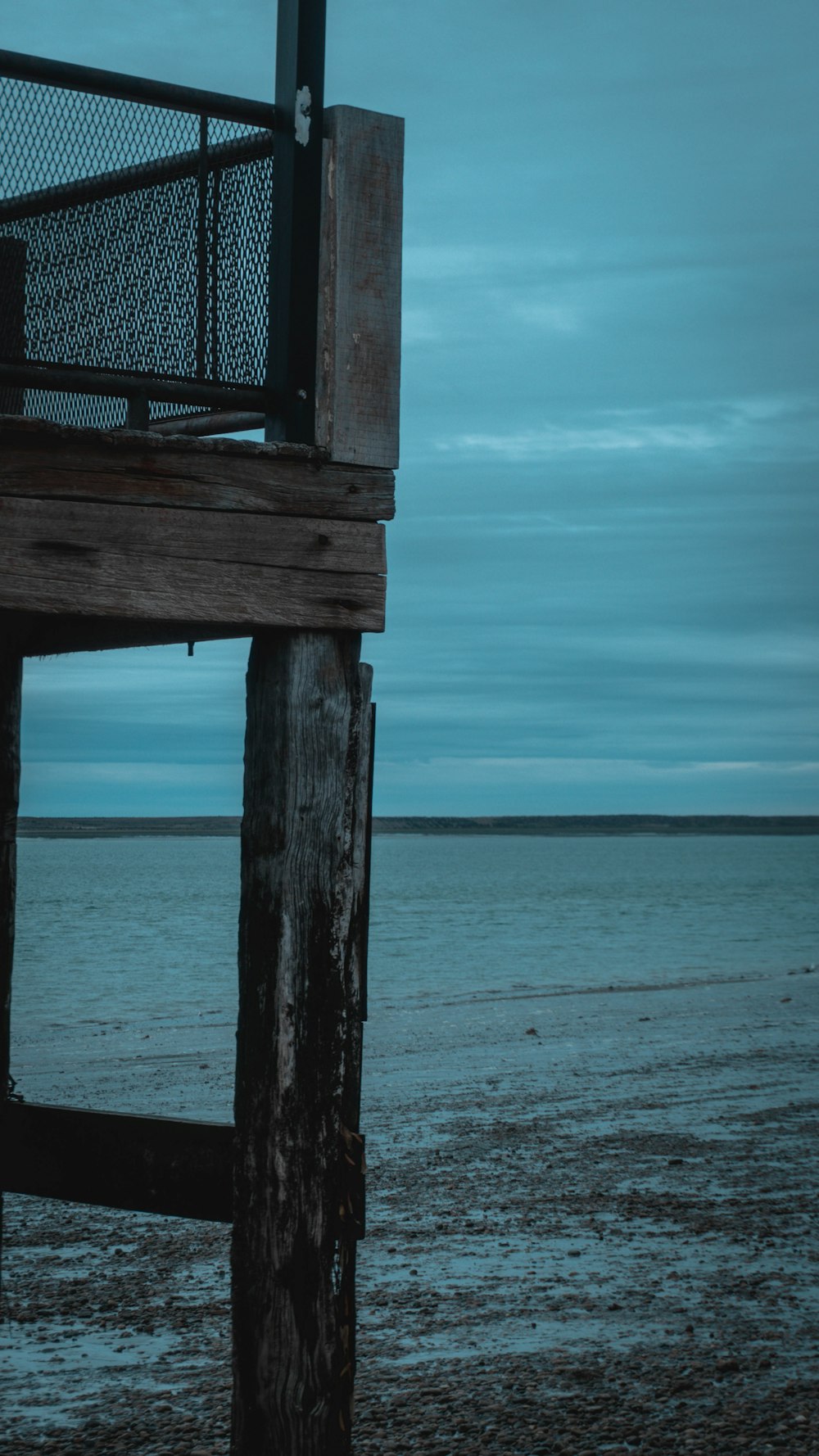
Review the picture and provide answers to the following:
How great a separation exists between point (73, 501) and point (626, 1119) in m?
9.16

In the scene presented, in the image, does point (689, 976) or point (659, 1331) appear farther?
point (689, 976)

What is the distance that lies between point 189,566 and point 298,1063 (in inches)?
59.2

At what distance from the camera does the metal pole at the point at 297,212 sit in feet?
14.5

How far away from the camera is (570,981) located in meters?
30.8

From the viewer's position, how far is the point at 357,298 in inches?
177

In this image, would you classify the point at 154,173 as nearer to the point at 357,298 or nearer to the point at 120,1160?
the point at 357,298

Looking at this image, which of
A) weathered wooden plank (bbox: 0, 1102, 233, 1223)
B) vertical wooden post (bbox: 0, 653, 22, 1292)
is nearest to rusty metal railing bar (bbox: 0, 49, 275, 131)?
vertical wooden post (bbox: 0, 653, 22, 1292)

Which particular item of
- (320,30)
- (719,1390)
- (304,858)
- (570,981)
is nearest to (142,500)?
(304,858)

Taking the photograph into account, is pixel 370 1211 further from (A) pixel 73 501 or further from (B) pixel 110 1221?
(A) pixel 73 501

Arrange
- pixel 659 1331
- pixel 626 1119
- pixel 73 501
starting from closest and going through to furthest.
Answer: pixel 73 501 → pixel 659 1331 → pixel 626 1119

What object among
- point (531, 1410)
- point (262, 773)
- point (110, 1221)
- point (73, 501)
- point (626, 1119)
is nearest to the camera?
point (73, 501)

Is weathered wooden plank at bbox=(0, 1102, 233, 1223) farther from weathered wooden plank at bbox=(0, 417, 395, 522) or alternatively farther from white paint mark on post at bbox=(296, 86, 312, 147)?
white paint mark on post at bbox=(296, 86, 312, 147)

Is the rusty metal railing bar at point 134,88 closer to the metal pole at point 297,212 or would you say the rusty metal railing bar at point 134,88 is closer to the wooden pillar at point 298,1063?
the metal pole at point 297,212

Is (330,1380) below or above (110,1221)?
above
